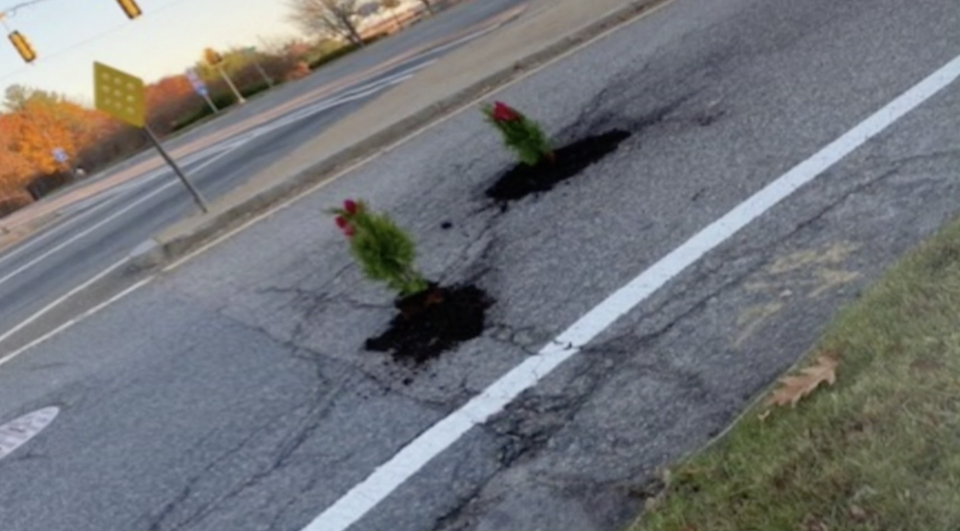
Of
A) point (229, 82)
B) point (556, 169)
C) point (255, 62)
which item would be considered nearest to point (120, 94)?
point (556, 169)

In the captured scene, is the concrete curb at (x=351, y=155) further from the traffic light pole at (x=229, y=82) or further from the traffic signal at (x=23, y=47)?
the traffic light pole at (x=229, y=82)

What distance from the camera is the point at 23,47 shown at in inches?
894

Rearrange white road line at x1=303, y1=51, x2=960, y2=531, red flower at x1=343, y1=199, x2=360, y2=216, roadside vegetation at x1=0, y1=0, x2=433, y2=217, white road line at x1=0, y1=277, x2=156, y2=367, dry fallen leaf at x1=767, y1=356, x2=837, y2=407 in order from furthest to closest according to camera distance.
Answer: roadside vegetation at x1=0, y1=0, x2=433, y2=217 < white road line at x1=0, y1=277, x2=156, y2=367 < red flower at x1=343, y1=199, x2=360, y2=216 < white road line at x1=303, y1=51, x2=960, y2=531 < dry fallen leaf at x1=767, y1=356, x2=837, y2=407

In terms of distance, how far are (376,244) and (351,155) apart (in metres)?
5.02

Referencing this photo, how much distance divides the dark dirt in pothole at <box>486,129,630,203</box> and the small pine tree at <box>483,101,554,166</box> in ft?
0.49

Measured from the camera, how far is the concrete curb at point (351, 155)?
880 centimetres

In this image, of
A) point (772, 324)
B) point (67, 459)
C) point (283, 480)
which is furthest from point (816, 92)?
point (67, 459)

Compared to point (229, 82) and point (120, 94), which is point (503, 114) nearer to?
point (120, 94)

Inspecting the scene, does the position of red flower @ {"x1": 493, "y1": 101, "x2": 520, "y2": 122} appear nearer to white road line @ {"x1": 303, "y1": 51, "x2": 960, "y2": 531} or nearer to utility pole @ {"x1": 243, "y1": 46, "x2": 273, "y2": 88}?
white road line @ {"x1": 303, "y1": 51, "x2": 960, "y2": 531}

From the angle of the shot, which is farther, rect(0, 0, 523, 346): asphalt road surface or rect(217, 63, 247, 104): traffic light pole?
rect(217, 63, 247, 104): traffic light pole

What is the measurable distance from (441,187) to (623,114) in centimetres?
152

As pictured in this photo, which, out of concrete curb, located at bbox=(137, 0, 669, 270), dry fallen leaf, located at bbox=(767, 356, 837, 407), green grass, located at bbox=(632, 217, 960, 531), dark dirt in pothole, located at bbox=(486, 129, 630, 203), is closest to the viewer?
green grass, located at bbox=(632, 217, 960, 531)

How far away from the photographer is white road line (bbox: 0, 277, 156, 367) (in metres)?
7.72

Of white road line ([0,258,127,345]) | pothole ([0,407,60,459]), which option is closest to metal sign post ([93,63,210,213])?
white road line ([0,258,127,345])
